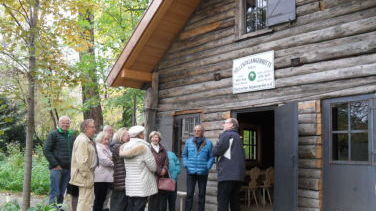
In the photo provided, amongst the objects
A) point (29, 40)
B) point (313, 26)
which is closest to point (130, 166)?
point (29, 40)

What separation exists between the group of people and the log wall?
1.10 m

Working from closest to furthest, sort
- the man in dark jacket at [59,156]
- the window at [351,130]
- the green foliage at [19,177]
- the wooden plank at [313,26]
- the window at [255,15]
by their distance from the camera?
1. the window at [351,130]
2. the wooden plank at [313,26]
3. the man in dark jacket at [59,156]
4. the window at [255,15]
5. the green foliage at [19,177]

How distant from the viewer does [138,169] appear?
5848mm

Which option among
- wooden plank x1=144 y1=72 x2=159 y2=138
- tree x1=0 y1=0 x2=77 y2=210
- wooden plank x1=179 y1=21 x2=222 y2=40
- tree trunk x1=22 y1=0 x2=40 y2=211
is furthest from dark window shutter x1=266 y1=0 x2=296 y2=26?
tree trunk x1=22 y1=0 x2=40 y2=211

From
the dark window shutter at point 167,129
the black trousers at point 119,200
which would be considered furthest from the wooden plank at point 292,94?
the black trousers at point 119,200

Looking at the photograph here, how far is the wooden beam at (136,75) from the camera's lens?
9516 millimetres

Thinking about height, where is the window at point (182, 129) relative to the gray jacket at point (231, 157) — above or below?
above

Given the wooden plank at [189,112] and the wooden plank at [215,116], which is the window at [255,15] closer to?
the wooden plank at [215,116]

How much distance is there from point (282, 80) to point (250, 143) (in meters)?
4.77

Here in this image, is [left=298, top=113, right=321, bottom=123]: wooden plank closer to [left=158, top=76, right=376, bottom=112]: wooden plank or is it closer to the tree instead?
[left=158, top=76, right=376, bottom=112]: wooden plank

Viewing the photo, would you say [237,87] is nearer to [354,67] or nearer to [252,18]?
[252,18]

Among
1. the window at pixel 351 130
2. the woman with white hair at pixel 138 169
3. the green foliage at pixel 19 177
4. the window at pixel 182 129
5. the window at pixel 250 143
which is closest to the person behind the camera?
the window at pixel 351 130

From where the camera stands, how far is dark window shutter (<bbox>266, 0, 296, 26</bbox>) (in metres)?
7.01

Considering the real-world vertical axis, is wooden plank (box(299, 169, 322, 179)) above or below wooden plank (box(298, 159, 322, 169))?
below
